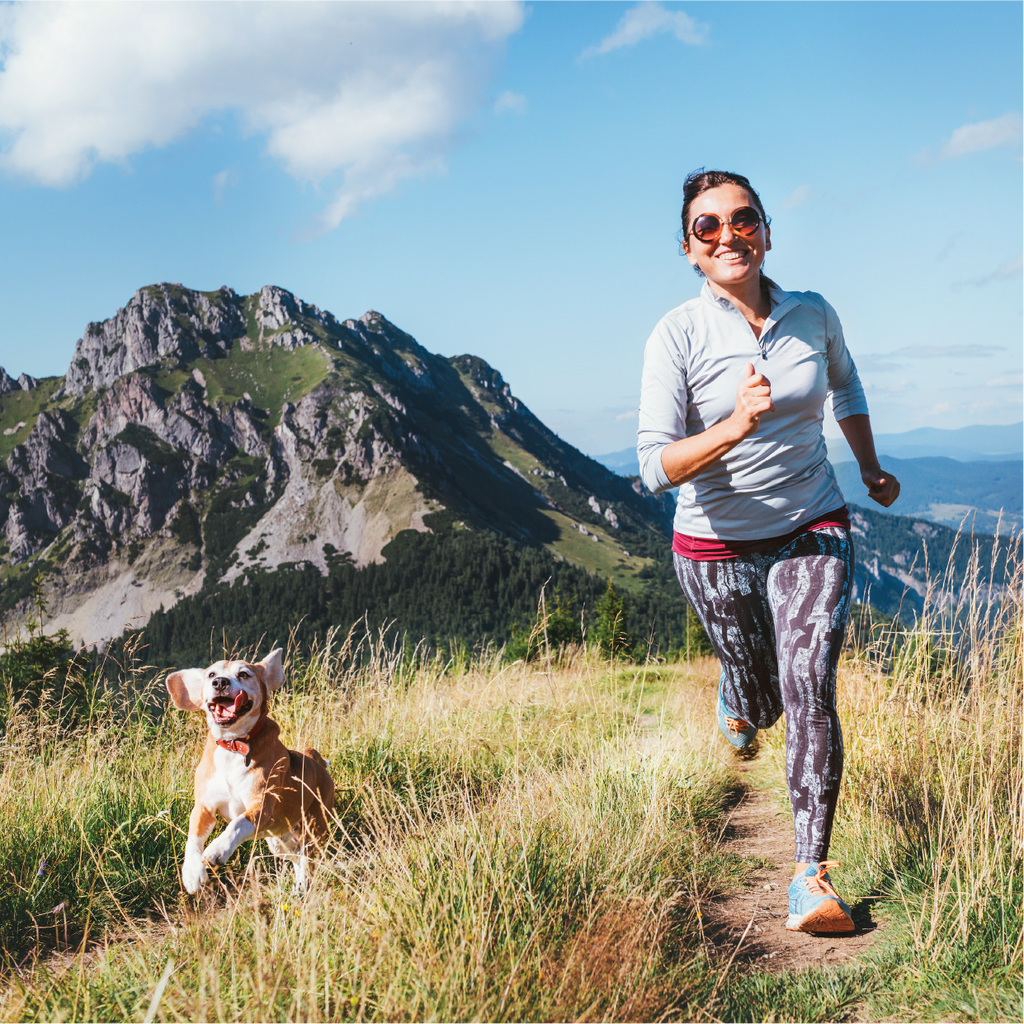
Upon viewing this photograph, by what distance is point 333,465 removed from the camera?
16450 cm

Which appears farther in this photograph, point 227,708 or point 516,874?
point 227,708

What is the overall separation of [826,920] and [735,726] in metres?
1.31

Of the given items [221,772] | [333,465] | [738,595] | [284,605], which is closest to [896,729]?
[738,595]

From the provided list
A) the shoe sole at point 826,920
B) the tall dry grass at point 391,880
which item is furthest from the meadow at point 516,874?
the shoe sole at point 826,920

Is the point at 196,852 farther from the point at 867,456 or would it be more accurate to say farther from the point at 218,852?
the point at 867,456

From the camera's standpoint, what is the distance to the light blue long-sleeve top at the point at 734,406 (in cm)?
294

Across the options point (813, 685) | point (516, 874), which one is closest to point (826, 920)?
point (813, 685)

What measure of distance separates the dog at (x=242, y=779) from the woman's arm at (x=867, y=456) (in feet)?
10.1

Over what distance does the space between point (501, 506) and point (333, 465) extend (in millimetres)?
47875

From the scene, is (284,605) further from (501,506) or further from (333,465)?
(501,506)

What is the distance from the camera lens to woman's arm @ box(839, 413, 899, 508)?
11.6 ft

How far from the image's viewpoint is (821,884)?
2619 mm

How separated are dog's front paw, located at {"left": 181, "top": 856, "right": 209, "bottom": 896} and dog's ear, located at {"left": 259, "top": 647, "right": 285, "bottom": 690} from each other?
0.73 m

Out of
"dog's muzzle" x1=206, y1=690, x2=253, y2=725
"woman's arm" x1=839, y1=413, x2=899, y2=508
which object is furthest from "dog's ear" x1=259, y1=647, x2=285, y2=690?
"woman's arm" x1=839, y1=413, x2=899, y2=508
